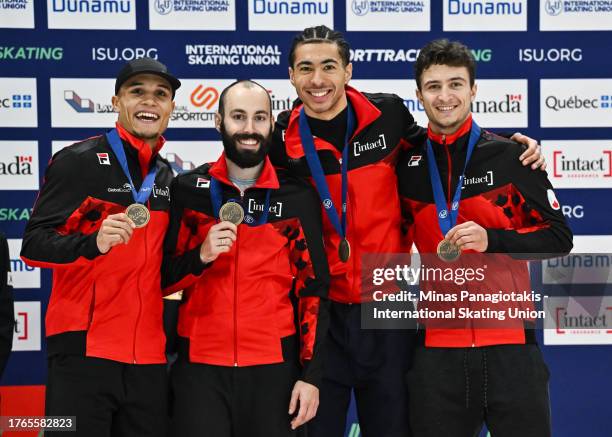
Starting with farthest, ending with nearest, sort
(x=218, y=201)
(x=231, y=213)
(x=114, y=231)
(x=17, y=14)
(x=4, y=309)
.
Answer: (x=17, y=14) → (x=4, y=309) → (x=218, y=201) → (x=231, y=213) → (x=114, y=231)

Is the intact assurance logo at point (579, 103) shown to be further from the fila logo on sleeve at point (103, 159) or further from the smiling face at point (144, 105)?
the fila logo on sleeve at point (103, 159)

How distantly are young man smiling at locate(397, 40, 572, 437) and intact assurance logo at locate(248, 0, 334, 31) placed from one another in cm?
150

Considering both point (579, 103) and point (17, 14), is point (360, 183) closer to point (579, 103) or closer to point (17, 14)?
point (579, 103)

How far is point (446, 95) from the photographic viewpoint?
2844 millimetres

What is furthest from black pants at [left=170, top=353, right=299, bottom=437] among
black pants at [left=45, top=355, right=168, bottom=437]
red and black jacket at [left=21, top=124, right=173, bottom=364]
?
red and black jacket at [left=21, top=124, right=173, bottom=364]

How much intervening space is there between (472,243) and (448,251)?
114 millimetres

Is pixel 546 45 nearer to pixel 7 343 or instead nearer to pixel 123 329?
pixel 123 329

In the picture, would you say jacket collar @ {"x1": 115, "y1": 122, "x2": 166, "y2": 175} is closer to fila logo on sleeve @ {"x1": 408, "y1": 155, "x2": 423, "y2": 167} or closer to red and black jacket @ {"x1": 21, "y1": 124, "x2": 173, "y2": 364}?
red and black jacket @ {"x1": 21, "y1": 124, "x2": 173, "y2": 364}

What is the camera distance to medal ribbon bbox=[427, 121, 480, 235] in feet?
9.13

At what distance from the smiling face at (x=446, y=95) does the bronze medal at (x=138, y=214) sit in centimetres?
119

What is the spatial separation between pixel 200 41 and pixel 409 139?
1.75 metres

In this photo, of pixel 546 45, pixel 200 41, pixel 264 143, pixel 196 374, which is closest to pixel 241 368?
pixel 196 374

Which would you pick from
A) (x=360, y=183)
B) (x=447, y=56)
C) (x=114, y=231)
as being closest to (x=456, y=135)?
(x=447, y=56)

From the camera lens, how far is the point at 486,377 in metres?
2.71
